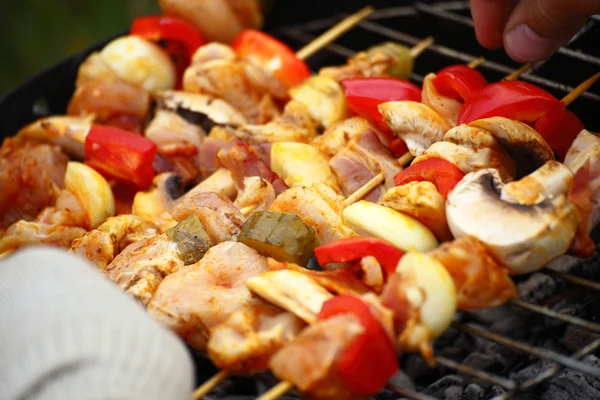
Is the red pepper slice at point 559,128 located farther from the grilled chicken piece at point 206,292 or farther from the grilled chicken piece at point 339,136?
the grilled chicken piece at point 206,292

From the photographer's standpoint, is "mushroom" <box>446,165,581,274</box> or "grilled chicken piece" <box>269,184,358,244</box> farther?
"grilled chicken piece" <box>269,184,358,244</box>

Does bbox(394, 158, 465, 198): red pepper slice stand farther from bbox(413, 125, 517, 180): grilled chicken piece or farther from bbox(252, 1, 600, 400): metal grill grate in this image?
bbox(252, 1, 600, 400): metal grill grate

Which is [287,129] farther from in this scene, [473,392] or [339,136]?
[473,392]

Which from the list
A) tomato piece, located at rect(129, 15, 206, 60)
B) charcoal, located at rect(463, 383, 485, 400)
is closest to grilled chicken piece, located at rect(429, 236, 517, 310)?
charcoal, located at rect(463, 383, 485, 400)

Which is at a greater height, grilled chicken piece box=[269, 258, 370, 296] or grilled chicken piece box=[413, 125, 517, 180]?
grilled chicken piece box=[413, 125, 517, 180]

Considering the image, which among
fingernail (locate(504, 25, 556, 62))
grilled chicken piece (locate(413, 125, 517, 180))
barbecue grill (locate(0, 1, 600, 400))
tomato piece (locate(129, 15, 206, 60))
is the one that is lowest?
barbecue grill (locate(0, 1, 600, 400))
